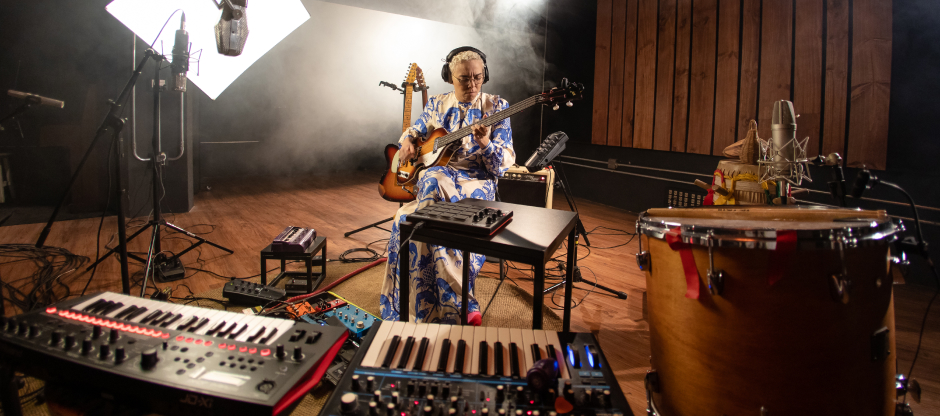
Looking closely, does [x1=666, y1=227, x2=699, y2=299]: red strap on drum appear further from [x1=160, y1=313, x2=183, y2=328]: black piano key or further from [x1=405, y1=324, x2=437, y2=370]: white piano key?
[x1=160, y1=313, x2=183, y2=328]: black piano key

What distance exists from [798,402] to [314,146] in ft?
22.1

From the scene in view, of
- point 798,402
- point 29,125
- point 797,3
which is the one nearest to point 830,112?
point 797,3

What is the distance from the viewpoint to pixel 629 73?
492cm

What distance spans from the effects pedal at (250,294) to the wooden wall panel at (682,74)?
3770mm

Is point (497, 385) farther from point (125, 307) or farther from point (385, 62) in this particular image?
point (385, 62)

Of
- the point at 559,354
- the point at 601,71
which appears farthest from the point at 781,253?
the point at 601,71

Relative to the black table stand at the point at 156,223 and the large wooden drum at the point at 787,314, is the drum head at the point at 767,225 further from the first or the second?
the black table stand at the point at 156,223

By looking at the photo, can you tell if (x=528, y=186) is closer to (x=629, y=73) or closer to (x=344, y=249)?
(x=344, y=249)

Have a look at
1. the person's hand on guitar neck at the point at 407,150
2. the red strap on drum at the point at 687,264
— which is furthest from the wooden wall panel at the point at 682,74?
the red strap on drum at the point at 687,264

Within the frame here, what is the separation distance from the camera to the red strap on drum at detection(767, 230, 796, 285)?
3.04ft

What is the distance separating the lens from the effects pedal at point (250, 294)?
2268mm

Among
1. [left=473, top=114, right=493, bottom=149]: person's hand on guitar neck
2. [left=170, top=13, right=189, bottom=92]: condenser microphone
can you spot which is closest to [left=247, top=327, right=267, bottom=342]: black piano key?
[left=473, top=114, right=493, bottom=149]: person's hand on guitar neck

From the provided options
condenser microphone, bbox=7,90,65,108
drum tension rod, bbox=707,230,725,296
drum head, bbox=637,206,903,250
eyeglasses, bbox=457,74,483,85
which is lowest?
drum tension rod, bbox=707,230,725,296

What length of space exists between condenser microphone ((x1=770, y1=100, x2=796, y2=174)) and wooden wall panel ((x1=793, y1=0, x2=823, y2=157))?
77.2 inches
